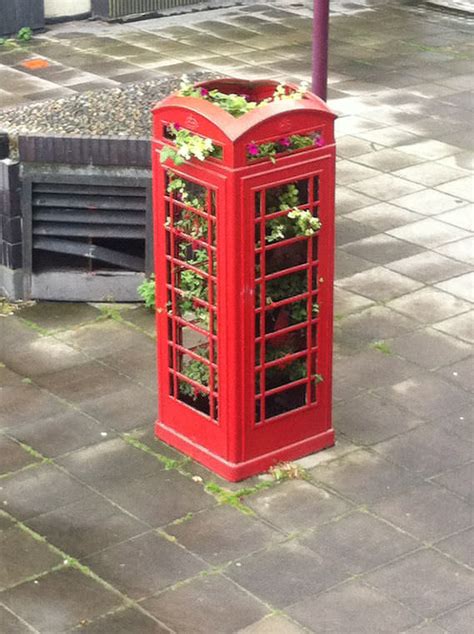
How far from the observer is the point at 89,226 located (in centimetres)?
1104

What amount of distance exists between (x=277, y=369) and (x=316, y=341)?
0.99 ft

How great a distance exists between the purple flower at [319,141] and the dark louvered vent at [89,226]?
2.81 meters

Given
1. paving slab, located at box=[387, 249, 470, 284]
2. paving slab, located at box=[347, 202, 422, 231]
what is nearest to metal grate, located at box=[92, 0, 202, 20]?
paving slab, located at box=[347, 202, 422, 231]

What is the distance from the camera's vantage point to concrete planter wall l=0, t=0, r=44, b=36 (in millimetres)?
18672

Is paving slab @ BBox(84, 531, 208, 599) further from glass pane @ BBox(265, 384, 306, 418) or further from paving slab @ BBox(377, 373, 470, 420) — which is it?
paving slab @ BBox(377, 373, 470, 420)

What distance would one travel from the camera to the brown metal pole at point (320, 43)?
11.4 metres

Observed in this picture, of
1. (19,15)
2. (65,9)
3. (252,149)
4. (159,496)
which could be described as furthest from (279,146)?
(65,9)

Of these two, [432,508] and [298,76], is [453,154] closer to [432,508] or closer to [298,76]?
[298,76]

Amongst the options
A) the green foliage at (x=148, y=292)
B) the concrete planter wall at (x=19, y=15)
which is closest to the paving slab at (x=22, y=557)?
the green foliage at (x=148, y=292)

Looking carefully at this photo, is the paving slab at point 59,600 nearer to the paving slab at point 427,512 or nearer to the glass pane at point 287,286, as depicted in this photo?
the paving slab at point 427,512

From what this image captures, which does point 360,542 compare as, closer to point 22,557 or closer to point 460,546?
point 460,546

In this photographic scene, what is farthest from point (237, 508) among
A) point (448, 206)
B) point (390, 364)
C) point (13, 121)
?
point (448, 206)

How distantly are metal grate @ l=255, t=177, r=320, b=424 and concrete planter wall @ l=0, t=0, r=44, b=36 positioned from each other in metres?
11.3

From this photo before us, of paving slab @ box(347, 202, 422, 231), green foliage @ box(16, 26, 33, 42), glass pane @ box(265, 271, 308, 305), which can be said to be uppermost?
glass pane @ box(265, 271, 308, 305)
